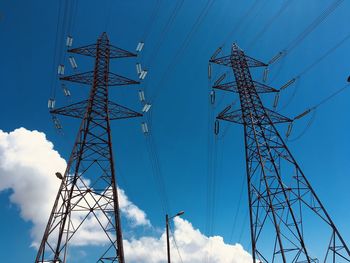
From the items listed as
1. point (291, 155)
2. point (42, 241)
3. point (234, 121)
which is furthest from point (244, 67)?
point (42, 241)

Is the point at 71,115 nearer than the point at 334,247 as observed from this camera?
No

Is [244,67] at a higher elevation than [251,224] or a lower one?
higher

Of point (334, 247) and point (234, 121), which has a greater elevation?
point (234, 121)

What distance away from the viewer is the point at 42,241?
48.5 feet

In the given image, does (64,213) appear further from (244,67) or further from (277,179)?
(244,67)

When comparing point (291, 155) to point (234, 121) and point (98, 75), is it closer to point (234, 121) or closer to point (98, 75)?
point (234, 121)

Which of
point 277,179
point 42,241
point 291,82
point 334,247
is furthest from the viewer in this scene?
point 291,82

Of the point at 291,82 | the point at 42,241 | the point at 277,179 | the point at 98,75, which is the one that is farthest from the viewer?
→ the point at 291,82

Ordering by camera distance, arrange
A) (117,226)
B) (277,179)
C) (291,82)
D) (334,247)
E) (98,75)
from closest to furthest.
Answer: (117,226)
(334,247)
(277,179)
(98,75)
(291,82)

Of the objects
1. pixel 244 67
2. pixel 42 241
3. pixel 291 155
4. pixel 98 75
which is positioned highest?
pixel 244 67

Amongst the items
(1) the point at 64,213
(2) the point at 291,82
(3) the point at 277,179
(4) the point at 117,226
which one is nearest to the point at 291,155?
(3) the point at 277,179

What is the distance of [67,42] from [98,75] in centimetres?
375

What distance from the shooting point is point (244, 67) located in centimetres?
2641

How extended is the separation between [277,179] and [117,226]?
10.6 metres
